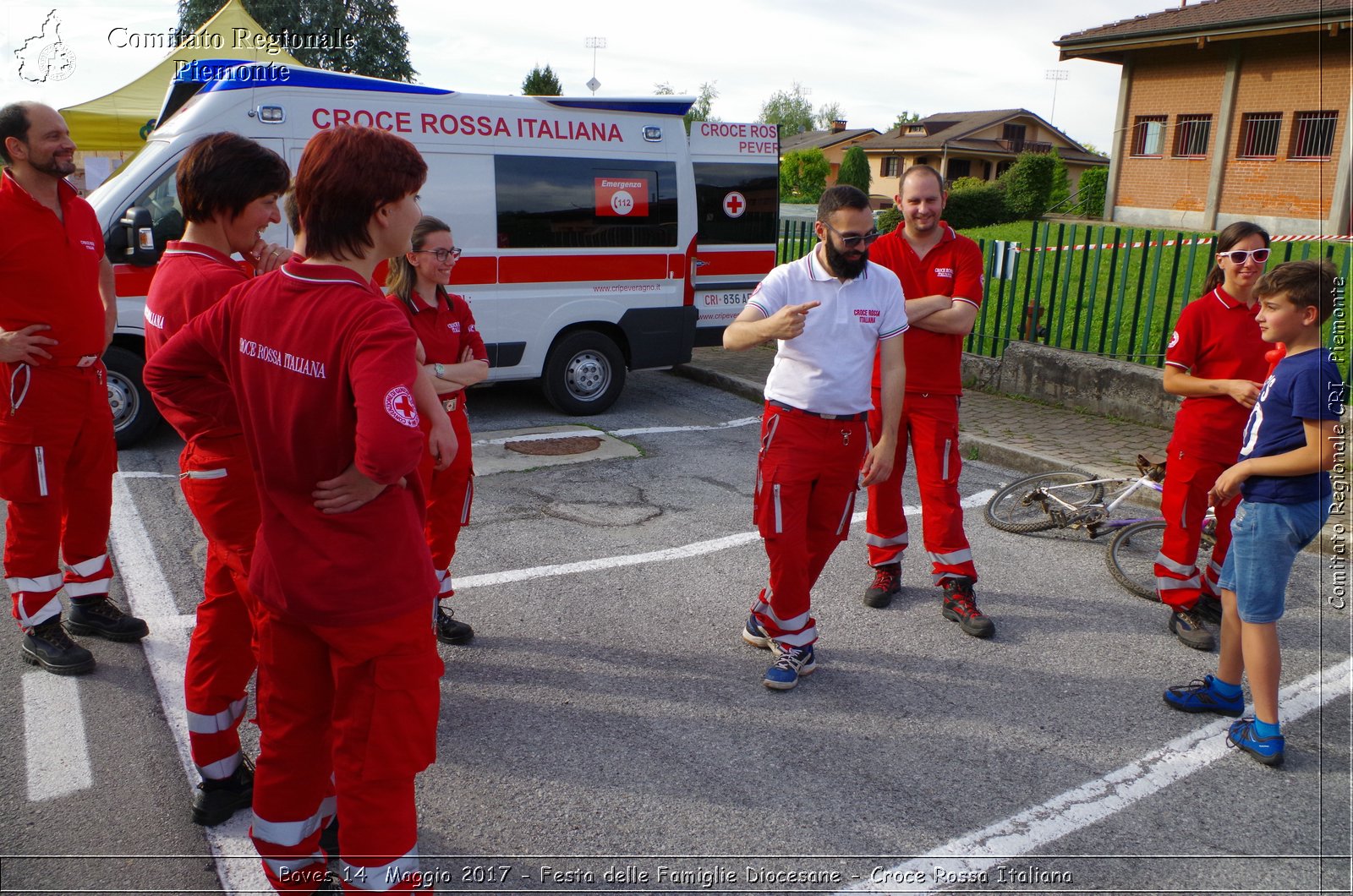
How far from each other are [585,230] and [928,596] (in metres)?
5.11

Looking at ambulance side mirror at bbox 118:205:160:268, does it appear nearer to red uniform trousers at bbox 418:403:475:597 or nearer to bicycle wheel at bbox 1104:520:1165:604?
red uniform trousers at bbox 418:403:475:597

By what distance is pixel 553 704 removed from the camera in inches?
148

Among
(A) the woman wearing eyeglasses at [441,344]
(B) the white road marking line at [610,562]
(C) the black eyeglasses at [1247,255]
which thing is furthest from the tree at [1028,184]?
(A) the woman wearing eyeglasses at [441,344]

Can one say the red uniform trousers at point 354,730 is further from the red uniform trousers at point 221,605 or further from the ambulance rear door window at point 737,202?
the ambulance rear door window at point 737,202

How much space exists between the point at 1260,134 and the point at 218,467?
25.9 meters

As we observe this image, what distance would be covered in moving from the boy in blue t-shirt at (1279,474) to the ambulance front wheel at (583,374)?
20.4 feet

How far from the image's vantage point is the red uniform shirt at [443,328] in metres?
4.02

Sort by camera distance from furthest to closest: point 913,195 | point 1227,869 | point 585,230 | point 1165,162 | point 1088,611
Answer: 1. point 1165,162
2. point 585,230
3. point 1088,611
4. point 913,195
5. point 1227,869

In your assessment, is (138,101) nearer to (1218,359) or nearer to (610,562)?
(610,562)

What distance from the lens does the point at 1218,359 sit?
4355 mm

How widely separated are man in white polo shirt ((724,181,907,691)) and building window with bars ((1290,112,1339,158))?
22212 mm

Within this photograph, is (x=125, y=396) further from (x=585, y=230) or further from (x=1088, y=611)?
(x=1088, y=611)

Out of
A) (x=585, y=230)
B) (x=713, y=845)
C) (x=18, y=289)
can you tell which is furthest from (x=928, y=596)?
(x=585, y=230)

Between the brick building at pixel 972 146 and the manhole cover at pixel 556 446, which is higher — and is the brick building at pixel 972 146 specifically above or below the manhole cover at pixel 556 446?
above
